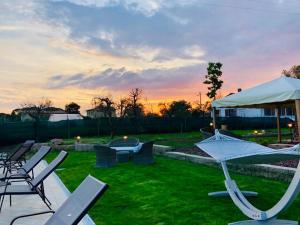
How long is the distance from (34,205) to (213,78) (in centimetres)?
3219

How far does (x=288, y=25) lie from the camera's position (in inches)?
670

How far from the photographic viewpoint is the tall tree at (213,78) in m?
36.8

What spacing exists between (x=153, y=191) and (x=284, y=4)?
12.9 metres

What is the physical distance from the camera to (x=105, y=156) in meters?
10.3

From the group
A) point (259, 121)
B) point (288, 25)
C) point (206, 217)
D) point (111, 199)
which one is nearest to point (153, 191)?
point (111, 199)

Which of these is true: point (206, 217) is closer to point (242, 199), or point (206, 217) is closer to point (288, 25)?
point (242, 199)

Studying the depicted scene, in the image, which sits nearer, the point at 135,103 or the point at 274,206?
the point at 274,206

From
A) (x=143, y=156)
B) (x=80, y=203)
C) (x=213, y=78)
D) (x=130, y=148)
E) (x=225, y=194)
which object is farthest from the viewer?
(x=213, y=78)

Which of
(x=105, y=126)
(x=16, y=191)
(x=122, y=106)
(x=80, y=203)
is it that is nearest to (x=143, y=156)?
(x=16, y=191)

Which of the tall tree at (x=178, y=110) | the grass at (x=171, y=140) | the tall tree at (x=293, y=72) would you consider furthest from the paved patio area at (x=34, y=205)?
the tall tree at (x=293, y=72)

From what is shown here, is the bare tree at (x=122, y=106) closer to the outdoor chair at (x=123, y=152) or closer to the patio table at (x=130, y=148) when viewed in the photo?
the outdoor chair at (x=123, y=152)

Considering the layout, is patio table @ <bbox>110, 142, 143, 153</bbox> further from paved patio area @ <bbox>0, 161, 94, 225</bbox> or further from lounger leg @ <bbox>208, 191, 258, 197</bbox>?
lounger leg @ <bbox>208, 191, 258, 197</bbox>

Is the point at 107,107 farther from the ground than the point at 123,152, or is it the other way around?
the point at 107,107

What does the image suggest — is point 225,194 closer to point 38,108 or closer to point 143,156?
point 143,156
